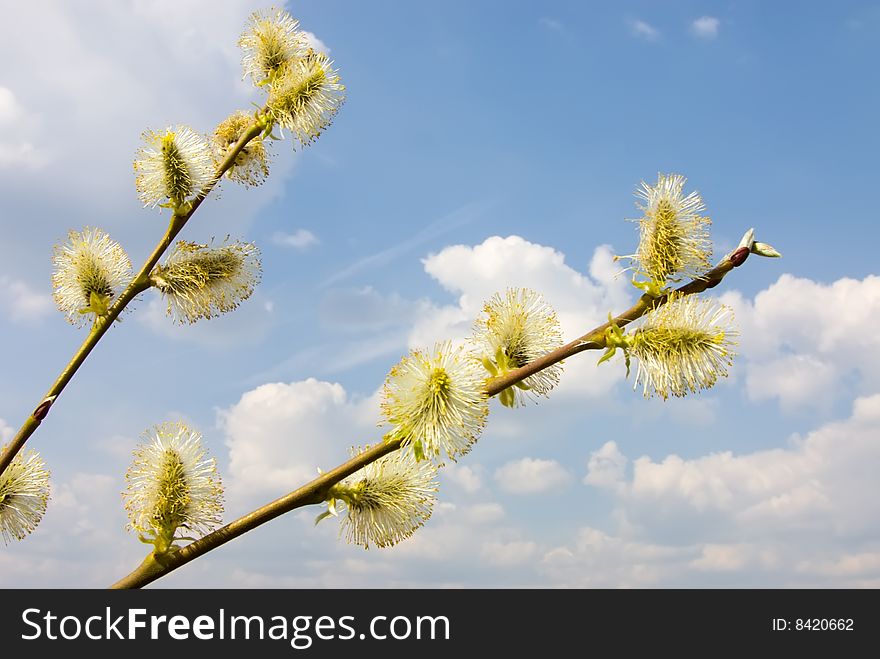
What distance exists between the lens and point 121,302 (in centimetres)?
378

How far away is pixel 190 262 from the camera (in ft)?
12.5

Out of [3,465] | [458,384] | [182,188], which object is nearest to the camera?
[458,384]

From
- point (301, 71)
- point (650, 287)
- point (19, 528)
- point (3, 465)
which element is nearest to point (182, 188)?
point (301, 71)

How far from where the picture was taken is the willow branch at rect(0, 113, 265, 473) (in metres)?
3.46

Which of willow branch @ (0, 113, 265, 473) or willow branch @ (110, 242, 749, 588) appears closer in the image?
willow branch @ (110, 242, 749, 588)

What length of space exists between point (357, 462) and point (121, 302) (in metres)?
1.76

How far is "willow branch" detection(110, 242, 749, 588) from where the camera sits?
2561 millimetres

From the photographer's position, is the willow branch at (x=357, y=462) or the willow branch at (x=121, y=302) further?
the willow branch at (x=121, y=302)

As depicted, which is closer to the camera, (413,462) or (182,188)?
(413,462)

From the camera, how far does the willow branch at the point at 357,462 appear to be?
8.40 feet

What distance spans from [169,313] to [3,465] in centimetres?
90

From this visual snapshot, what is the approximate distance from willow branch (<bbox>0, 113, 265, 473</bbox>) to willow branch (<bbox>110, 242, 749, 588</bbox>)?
0.98m

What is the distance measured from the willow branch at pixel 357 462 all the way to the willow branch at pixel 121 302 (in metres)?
0.98
